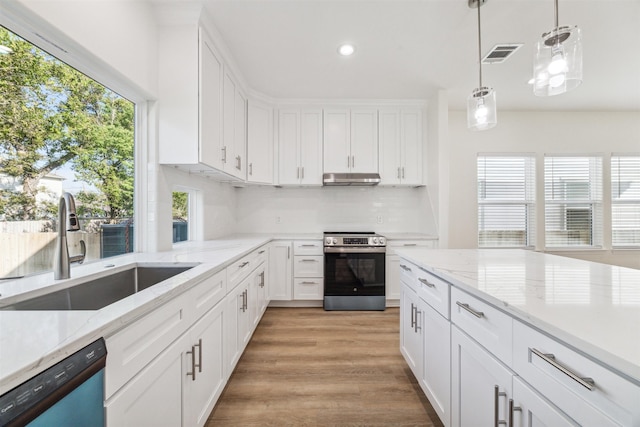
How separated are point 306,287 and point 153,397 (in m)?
2.46

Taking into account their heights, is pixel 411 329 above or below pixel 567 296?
below

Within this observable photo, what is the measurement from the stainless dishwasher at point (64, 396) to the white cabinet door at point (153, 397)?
0.08 metres

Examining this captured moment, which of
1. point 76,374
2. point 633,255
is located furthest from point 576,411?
point 633,255

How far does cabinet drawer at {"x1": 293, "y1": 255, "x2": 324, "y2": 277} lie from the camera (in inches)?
132

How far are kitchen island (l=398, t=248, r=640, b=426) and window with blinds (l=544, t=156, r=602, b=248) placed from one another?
3234 mm

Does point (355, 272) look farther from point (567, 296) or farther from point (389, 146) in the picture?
point (567, 296)

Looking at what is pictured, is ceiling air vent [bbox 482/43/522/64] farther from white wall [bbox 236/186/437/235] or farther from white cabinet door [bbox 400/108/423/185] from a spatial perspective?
white wall [bbox 236/186/437/235]

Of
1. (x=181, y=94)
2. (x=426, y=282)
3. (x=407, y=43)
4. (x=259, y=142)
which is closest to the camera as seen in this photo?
(x=426, y=282)

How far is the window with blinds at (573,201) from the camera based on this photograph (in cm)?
401

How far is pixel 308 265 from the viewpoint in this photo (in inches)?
132

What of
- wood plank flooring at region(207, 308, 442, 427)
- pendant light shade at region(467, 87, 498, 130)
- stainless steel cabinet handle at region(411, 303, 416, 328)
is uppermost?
pendant light shade at region(467, 87, 498, 130)

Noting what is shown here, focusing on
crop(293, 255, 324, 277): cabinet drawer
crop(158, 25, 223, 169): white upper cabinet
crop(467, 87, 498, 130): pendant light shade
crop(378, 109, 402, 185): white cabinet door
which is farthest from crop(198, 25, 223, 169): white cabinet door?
crop(378, 109, 402, 185): white cabinet door

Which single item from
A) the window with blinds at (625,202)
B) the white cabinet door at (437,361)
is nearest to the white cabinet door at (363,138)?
the white cabinet door at (437,361)

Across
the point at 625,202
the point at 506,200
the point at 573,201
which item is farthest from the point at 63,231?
the point at 625,202
